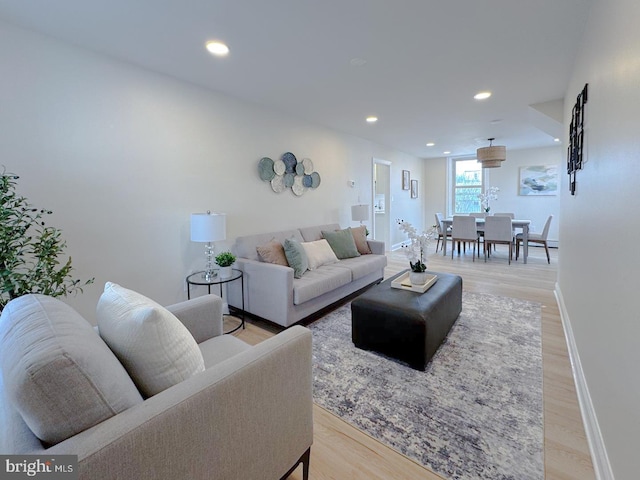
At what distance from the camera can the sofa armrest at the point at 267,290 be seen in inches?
107

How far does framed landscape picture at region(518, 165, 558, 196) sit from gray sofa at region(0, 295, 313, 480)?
8270 mm

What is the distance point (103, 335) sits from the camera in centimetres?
109

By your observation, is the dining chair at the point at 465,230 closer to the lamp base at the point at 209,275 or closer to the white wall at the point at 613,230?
the white wall at the point at 613,230

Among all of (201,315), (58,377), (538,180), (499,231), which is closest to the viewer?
(58,377)

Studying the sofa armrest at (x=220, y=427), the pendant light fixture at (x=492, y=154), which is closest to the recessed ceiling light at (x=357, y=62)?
the sofa armrest at (x=220, y=427)

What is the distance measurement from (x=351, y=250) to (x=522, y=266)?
348cm

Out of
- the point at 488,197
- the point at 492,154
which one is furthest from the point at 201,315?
the point at 488,197

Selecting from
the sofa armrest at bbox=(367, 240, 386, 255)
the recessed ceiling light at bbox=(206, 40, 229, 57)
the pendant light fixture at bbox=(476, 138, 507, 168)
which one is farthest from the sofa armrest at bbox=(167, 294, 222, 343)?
the pendant light fixture at bbox=(476, 138, 507, 168)

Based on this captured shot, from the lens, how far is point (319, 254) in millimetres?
3596

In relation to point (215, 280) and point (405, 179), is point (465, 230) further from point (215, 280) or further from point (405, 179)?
point (215, 280)

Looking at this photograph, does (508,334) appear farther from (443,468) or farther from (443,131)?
(443,131)

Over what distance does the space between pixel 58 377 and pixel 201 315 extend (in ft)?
3.38

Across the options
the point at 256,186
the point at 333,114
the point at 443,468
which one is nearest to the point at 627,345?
the point at 443,468

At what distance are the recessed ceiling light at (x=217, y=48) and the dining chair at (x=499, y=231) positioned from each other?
532cm
